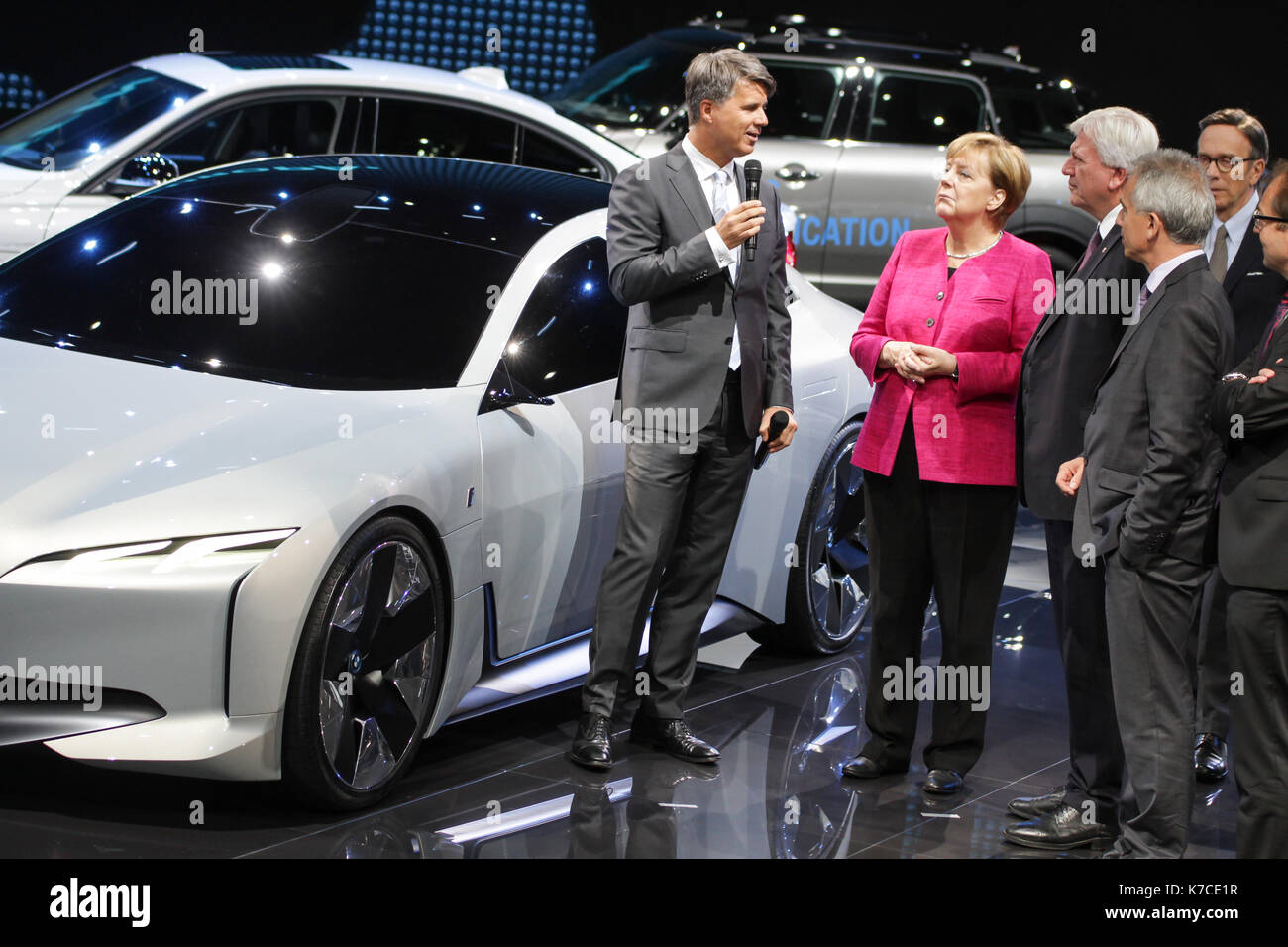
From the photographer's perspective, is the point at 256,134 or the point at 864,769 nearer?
the point at 864,769

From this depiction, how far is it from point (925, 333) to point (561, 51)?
801 centimetres

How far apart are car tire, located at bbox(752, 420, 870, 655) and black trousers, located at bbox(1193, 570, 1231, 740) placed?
48.4 inches

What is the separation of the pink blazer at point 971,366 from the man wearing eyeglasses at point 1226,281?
0.61 metres

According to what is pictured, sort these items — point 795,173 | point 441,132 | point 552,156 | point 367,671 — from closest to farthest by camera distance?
1. point 367,671
2. point 441,132
3. point 552,156
4. point 795,173

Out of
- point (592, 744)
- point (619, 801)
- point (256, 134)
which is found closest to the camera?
point (619, 801)

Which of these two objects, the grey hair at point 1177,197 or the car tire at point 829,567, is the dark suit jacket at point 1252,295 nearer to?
the grey hair at point 1177,197

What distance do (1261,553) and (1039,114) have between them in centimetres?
642

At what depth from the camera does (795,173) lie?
8.70m

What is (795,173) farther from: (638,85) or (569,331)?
(569,331)

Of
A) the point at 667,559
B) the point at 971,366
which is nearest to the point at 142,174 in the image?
the point at 667,559

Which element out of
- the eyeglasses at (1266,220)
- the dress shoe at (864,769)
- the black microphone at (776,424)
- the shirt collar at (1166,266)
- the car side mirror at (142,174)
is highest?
the eyeglasses at (1266,220)

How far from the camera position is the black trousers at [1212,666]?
4625 mm

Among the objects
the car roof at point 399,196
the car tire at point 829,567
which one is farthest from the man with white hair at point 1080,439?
the car roof at point 399,196
